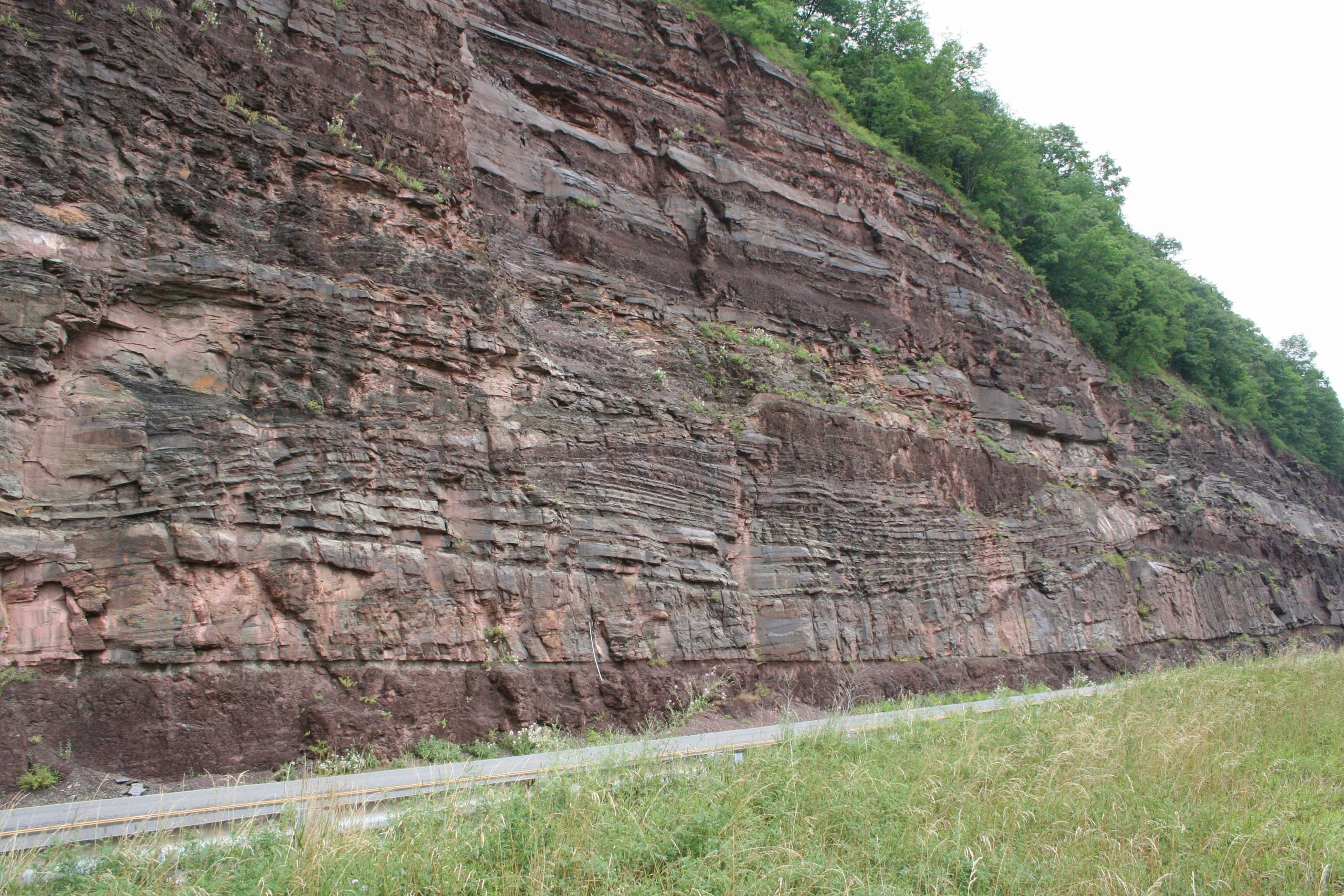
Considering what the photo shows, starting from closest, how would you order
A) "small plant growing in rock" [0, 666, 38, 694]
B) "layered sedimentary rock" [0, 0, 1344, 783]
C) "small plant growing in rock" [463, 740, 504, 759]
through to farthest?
"small plant growing in rock" [0, 666, 38, 694], "layered sedimentary rock" [0, 0, 1344, 783], "small plant growing in rock" [463, 740, 504, 759]

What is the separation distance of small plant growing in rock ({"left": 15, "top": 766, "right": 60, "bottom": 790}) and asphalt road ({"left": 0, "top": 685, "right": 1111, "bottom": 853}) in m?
0.41

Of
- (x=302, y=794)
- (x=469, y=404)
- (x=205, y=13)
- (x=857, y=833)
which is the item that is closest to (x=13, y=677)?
(x=302, y=794)

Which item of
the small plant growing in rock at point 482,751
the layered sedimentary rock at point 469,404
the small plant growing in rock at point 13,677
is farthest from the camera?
the small plant growing in rock at point 482,751

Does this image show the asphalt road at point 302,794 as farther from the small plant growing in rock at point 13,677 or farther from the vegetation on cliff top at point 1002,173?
the vegetation on cliff top at point 1002,173

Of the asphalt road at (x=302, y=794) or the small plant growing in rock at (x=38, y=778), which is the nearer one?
the asphalt road at (x=302, y=794)

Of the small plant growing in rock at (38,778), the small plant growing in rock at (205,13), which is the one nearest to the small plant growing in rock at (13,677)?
the small plant growing in rock at (38,778)

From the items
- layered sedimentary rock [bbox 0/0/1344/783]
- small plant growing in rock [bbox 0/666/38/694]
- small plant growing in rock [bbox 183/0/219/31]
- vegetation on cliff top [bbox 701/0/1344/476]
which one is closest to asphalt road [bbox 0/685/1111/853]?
small plant growing in rock [bbox 0/666/38/694]

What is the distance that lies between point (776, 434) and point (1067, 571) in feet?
27.6

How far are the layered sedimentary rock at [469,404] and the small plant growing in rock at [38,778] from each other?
0.47 ft

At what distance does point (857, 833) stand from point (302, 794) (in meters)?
3.92

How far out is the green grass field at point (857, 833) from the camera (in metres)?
5.02

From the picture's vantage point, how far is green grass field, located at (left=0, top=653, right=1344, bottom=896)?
5.02 metres

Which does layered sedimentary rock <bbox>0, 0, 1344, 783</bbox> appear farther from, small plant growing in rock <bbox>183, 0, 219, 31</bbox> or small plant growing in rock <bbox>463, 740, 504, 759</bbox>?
small plant growing in rock <bbox>463, 740, 504, 759</bbox>

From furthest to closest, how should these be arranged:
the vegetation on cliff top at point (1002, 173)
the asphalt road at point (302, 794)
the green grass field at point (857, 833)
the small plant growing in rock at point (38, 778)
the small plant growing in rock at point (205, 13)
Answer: the vegetation on cliff top at point (1002, 173) < the small plant growing in rock at point (205, 13) < the small plant growing in rock at point (38, 778) < the asphalt road at point (302, 794) < the green grass field at point (857, 833)
